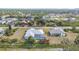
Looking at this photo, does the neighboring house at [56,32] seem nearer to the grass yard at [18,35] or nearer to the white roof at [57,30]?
the white roof at [57,30]

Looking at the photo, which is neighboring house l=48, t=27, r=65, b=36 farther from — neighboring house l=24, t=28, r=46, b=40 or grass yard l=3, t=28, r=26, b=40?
grass yard l=3, t=28, r=26, b=40

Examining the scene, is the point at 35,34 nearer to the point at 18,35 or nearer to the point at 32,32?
the point at 32,32

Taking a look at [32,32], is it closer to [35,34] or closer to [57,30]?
[35,34]

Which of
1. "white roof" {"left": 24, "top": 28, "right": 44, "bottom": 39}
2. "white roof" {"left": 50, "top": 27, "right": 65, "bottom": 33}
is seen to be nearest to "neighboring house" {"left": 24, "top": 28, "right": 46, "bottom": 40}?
"white roof" {"left": 24, "top": 28, "right": 44, "bottom": 39}

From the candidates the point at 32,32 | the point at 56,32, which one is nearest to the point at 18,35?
the point at 32,32

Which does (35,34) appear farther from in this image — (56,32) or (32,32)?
(56,32)

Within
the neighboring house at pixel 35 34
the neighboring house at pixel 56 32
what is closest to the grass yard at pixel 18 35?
the neighboring house at pixel 35 34

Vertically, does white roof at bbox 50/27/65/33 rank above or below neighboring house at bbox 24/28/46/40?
above

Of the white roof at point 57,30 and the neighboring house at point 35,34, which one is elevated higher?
the white roof at point 57,30
